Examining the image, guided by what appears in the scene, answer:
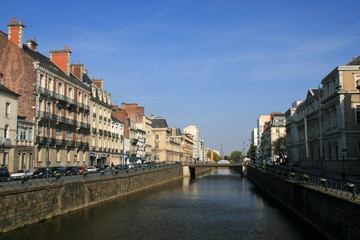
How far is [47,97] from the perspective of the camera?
2032 inches

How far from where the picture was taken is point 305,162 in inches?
3132

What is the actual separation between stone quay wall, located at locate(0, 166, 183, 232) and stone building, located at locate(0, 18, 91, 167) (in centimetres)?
1101

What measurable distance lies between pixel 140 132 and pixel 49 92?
5138cm

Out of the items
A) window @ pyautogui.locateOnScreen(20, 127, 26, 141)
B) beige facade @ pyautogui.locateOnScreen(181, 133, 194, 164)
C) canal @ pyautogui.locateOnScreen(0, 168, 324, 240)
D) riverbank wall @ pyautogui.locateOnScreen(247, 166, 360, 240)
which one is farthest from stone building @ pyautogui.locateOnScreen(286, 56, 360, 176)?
beige facade @ pyautogui.locateOnScreen(181, 133, 194, 164)

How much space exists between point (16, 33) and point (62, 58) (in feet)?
44.6

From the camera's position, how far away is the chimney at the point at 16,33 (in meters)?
49.4

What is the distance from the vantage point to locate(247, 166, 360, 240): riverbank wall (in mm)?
19281

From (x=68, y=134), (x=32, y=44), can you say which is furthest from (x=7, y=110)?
(x=32, y=44)

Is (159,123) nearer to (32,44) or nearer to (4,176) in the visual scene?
(32,44)

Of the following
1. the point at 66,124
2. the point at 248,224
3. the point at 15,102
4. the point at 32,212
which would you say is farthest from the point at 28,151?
the point at 248,224

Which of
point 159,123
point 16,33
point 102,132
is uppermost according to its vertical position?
point 16,33

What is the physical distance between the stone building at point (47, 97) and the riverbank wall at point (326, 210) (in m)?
29.6

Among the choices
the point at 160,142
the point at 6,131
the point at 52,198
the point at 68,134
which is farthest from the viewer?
the point at 160,142

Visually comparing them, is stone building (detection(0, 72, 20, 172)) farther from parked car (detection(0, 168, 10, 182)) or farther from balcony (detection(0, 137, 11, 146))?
parked car (detection(0, 168, 10, 182))
